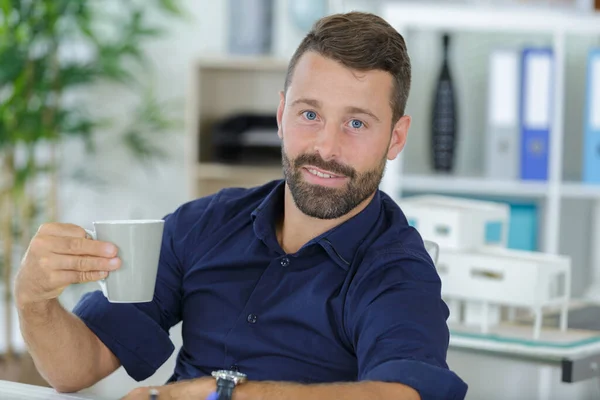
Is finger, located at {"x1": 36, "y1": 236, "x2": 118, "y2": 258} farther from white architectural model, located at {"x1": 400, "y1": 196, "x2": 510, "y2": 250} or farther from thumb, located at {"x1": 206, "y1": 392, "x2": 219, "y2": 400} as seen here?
white architectural model, located at {"x1": 400, "y1": 196, "x2": 510, "y2": 250}

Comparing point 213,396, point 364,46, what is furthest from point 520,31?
point 213,396

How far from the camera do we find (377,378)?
115 centimetres

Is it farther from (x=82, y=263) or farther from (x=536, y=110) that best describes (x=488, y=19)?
(x=82, y=263)

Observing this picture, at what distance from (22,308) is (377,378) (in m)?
0.50

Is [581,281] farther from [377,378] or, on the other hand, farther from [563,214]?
[377,378]

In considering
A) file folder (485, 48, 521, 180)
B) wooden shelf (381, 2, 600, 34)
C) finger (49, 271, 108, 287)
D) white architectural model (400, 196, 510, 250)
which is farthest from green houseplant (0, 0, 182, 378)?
finger (49, 271, 108, 287)

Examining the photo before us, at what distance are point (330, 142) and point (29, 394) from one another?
1.71ft

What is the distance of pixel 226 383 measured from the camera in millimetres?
1127

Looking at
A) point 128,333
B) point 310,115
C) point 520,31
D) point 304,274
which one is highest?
point 520,31

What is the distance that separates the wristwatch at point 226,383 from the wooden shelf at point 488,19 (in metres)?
2.15

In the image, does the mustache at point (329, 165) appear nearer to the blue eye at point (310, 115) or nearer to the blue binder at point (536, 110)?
the blue eye at point (310, 115)

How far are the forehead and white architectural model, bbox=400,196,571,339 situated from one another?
60 cm

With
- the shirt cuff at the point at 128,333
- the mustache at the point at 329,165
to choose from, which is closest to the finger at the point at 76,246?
the shirt cuff at the point at 128,333

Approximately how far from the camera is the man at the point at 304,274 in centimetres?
124
